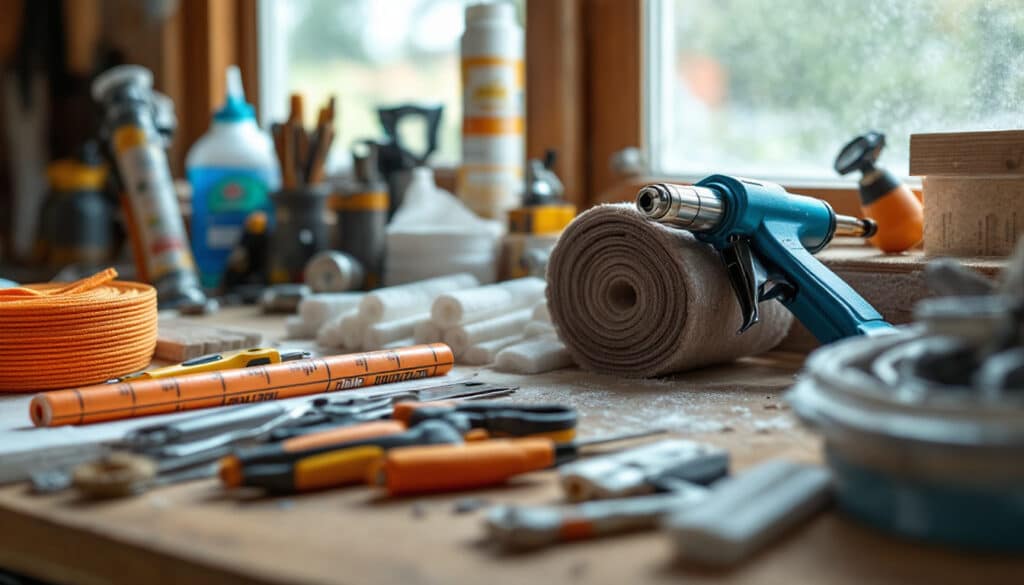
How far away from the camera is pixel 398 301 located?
3.79 feet

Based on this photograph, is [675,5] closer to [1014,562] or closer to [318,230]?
[318,230]

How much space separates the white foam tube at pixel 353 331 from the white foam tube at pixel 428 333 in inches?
2.3

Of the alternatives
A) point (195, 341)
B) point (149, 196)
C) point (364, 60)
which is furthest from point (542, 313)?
point (364, 60)

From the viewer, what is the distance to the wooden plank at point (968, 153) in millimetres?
965

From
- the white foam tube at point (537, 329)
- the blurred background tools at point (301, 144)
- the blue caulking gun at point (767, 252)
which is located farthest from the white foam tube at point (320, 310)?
the blue caulking gun at point (767, 252)

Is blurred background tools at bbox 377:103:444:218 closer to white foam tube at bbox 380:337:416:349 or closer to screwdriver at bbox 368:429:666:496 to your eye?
white foam tube at bbox 380:337:416:349

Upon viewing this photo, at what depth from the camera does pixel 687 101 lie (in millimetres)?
1498

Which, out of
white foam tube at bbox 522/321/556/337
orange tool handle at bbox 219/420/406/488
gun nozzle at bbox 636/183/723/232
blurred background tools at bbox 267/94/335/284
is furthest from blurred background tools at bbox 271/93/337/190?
orange tool handle at bbox 219/420/406/488

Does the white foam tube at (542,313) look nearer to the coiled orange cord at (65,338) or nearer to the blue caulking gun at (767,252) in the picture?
the blue caulking gun at (767,252)

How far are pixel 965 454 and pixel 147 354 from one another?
72 centimetres

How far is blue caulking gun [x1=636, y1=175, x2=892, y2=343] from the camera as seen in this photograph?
0.91 meters

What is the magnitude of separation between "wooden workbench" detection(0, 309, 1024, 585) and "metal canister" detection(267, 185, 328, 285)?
84 centimetres

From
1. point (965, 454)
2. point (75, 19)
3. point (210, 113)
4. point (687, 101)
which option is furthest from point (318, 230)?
point (965, 454)

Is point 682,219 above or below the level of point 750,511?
above
